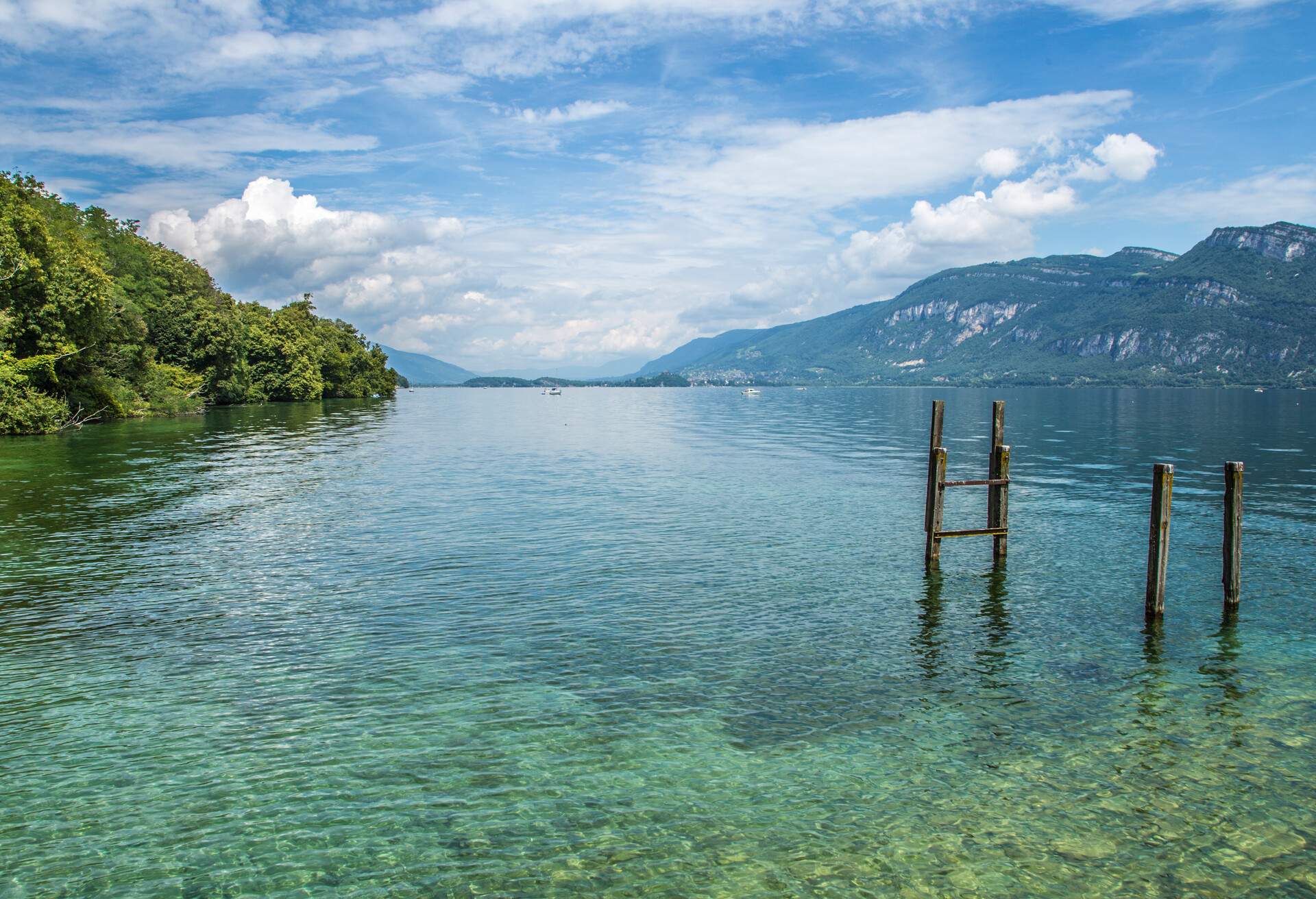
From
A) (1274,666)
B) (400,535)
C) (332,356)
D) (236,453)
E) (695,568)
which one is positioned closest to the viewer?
(1274,666)

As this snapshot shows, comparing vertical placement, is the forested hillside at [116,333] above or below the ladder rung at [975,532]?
above

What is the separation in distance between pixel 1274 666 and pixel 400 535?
83.8 ft

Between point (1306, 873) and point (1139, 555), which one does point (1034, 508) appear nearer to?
point (1139, 555)

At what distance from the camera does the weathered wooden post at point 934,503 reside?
2427 cm

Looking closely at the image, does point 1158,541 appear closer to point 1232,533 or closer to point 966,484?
point 1232,533

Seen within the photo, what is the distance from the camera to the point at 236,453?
56000 mm

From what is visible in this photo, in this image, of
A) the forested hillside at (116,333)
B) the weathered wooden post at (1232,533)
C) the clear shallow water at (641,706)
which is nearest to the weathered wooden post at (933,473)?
the clear shallow water at (641,706)

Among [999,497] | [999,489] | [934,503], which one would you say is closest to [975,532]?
[934,503]

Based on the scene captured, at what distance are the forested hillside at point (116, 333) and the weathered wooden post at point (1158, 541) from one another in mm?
75715

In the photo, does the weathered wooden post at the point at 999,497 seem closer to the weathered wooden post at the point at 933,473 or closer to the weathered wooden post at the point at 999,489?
the weathered wooden post at the point at 999,489

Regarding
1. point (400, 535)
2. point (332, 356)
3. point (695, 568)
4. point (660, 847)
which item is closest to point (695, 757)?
point (660, 847)

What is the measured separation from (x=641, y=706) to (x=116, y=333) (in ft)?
297

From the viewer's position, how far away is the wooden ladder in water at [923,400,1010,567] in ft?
79.7

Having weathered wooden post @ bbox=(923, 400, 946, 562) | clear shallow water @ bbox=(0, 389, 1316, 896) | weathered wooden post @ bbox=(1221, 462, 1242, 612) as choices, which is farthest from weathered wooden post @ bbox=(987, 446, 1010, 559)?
weathered wooden post @ bbox=(1221, 462, 1242, 612)
